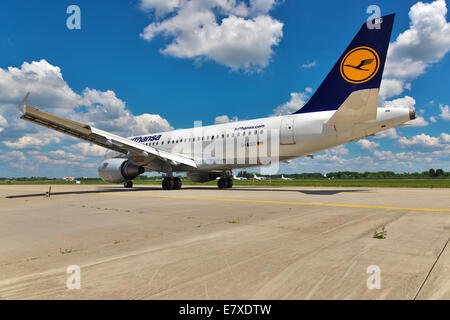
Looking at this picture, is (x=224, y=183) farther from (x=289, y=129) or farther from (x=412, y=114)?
(x=412, y=114)

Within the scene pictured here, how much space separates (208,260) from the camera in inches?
133

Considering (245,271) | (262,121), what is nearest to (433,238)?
(245,271)

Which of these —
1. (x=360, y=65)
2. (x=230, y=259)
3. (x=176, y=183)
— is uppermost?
(x=360, y=65)

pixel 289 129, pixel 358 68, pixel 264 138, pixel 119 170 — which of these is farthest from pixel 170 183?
pixel 358 68

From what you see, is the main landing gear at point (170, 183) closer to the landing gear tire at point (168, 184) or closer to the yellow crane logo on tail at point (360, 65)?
the landing gear tire at point (168, 184)

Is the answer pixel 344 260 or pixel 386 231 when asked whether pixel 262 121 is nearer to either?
pixel 386 231

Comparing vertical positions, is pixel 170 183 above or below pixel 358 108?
below

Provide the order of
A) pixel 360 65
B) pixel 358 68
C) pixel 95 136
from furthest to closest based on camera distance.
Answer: pixel 95 136, pixel 358 68, pixel 360 65

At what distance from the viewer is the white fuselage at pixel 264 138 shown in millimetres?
13849

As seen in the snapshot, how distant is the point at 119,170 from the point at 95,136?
409 cm

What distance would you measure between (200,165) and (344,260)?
1754 cm

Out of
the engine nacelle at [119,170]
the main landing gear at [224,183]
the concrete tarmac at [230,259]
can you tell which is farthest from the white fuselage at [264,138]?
the concrete tarmac at [230,259]

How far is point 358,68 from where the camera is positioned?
45.7ft

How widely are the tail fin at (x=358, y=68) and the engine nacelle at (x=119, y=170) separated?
42.1ft
